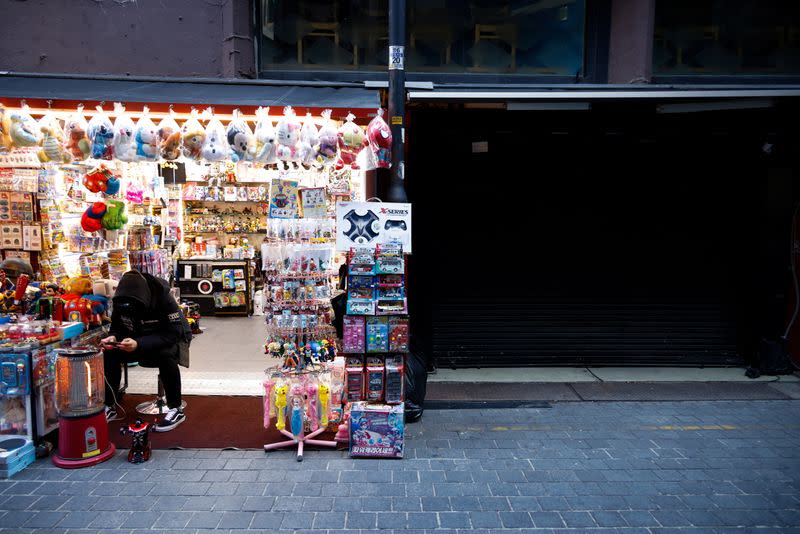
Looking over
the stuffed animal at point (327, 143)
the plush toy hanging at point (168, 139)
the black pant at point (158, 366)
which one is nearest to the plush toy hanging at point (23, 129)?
the plush toy hanging at point (168, 139)

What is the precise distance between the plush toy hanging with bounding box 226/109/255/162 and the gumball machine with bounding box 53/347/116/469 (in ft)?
7.81

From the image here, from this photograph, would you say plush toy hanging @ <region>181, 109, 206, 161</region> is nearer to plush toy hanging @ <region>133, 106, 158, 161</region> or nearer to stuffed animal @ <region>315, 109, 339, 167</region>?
plush toy hanging @ <region>133, 106, 158, 161</region>

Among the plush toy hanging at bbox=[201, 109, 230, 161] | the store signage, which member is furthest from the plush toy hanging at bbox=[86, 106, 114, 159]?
the store signage

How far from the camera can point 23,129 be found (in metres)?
4.99

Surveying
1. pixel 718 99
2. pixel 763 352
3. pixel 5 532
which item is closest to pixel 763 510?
pixel 763 352

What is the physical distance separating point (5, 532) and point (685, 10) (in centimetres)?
979

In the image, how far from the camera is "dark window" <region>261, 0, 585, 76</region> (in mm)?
7312

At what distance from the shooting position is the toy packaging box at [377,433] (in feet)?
15.2

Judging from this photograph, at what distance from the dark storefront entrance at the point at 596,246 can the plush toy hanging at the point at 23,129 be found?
14.6 feet

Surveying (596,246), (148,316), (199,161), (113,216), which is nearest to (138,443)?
(148,316)

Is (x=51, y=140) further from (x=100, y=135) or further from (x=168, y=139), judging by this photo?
(x=168, y=139)

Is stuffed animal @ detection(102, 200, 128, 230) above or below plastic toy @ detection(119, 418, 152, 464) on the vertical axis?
above

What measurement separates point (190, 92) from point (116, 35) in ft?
8.29

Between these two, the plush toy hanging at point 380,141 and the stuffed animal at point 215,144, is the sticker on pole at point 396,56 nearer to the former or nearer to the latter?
the plush toy hanging at point 380,141
